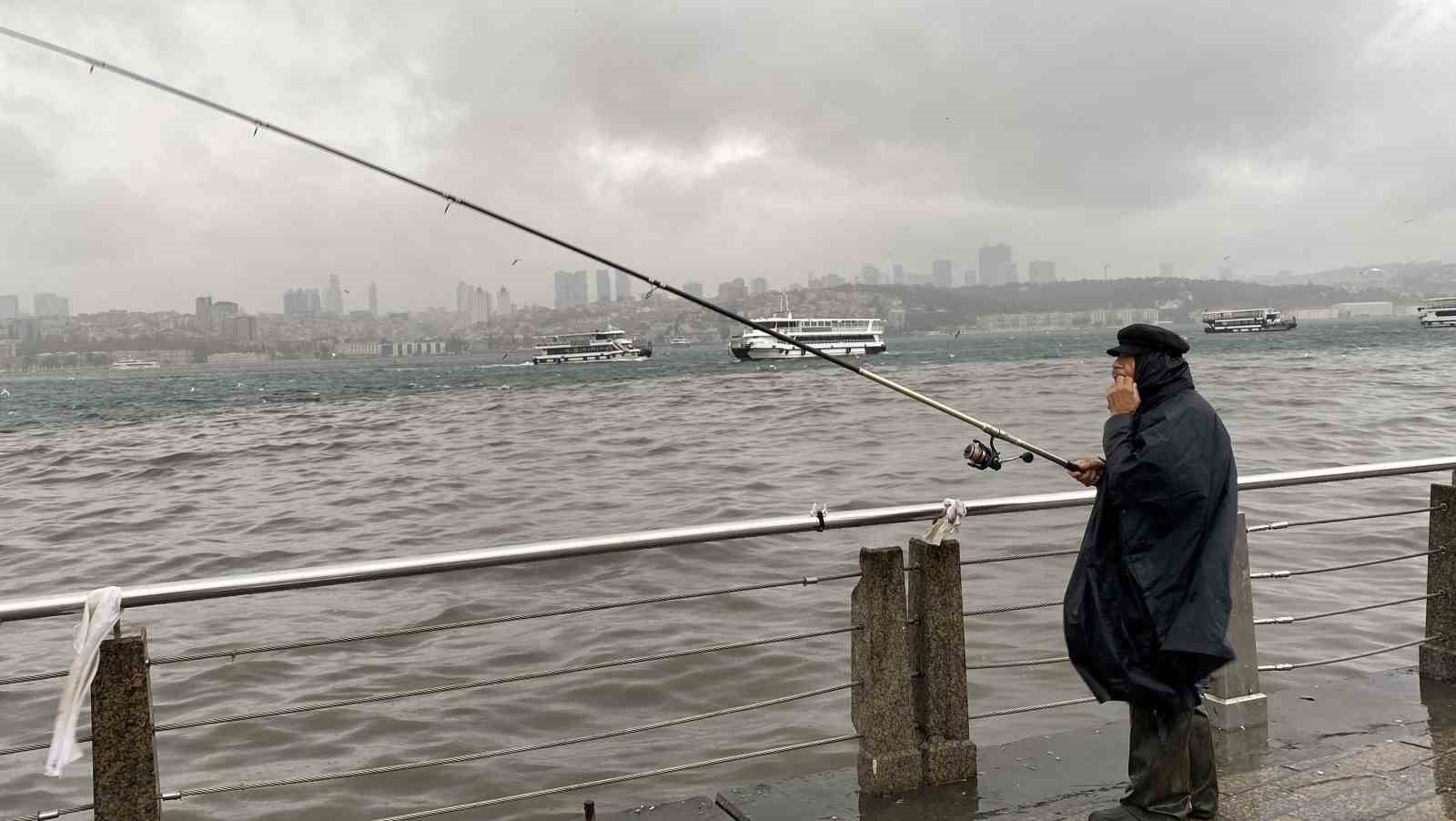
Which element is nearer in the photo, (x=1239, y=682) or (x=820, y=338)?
(x=1239, y=682)

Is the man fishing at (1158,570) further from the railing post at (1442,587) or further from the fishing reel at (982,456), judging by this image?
the railing post at (1442,587)

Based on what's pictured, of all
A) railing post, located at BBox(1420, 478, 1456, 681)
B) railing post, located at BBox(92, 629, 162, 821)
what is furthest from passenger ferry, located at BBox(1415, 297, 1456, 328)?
railing post, located at BBox(92, 629, 162, 821)

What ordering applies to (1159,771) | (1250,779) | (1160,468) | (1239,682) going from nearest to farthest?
(1160,468) < (1159,771) < (1250,779) < (1239,682)

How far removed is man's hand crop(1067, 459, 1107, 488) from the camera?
3404 mm

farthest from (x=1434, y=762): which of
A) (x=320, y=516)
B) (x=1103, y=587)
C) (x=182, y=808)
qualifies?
(x=320, y=516)

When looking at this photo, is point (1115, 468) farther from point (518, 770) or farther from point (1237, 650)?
point (518, 770)

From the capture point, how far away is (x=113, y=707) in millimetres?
2861

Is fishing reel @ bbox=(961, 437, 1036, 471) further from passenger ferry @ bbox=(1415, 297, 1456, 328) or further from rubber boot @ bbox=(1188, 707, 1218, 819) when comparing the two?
passenger ferry @ bbox=(1415, 297, 1456, 328)

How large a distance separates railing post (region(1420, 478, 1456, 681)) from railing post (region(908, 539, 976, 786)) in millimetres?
2310

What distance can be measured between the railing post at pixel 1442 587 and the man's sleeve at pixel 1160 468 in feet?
7.61

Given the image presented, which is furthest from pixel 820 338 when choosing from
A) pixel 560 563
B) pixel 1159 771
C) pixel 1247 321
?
pixel 1159 771

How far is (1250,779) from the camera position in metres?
3.88

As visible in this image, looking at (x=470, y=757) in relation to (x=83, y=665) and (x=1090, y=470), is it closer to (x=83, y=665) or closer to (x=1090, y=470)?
(x=83, y=665)

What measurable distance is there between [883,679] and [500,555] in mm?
1297
